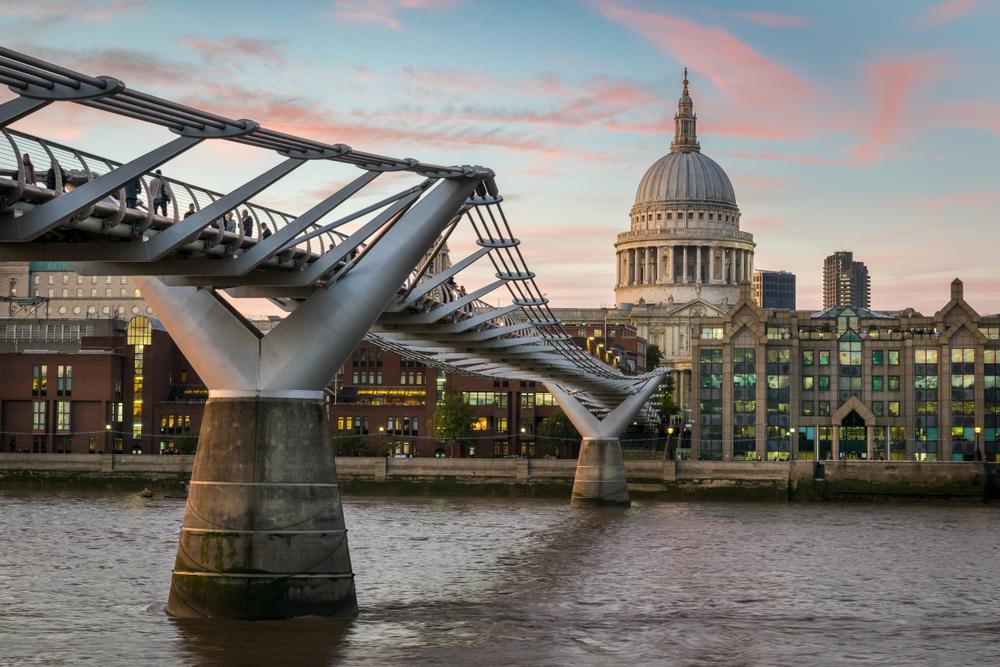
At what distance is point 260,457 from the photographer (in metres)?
30.8

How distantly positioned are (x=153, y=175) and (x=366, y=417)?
105010 mm

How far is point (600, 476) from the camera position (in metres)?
84.9

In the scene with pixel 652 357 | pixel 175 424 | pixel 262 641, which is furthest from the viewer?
pixel 652 357

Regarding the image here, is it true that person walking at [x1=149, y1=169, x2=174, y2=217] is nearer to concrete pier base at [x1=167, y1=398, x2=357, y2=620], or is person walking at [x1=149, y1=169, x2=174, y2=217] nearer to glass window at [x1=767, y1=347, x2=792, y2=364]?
concrete pier base at [x1=167, y1=398, x2=357, y2=620]

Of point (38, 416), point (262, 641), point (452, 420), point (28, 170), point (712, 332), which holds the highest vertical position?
point (712, 332)

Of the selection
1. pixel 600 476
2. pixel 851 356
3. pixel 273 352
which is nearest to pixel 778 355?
pixel 851 356

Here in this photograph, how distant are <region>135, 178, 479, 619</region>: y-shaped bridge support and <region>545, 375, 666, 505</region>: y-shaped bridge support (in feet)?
166

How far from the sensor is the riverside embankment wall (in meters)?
91.0

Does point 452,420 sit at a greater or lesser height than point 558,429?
greater

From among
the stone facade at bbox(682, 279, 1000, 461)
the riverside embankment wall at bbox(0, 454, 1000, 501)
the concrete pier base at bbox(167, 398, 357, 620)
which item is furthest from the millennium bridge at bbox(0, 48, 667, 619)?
the stone facade at bbox(682, 279, 1000, 461)

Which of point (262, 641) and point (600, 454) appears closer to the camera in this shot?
point (262, 641)

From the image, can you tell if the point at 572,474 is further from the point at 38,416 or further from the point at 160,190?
the point at 160,190

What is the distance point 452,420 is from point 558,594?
8046 centimetres

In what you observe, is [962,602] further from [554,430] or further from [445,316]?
[554,430]
